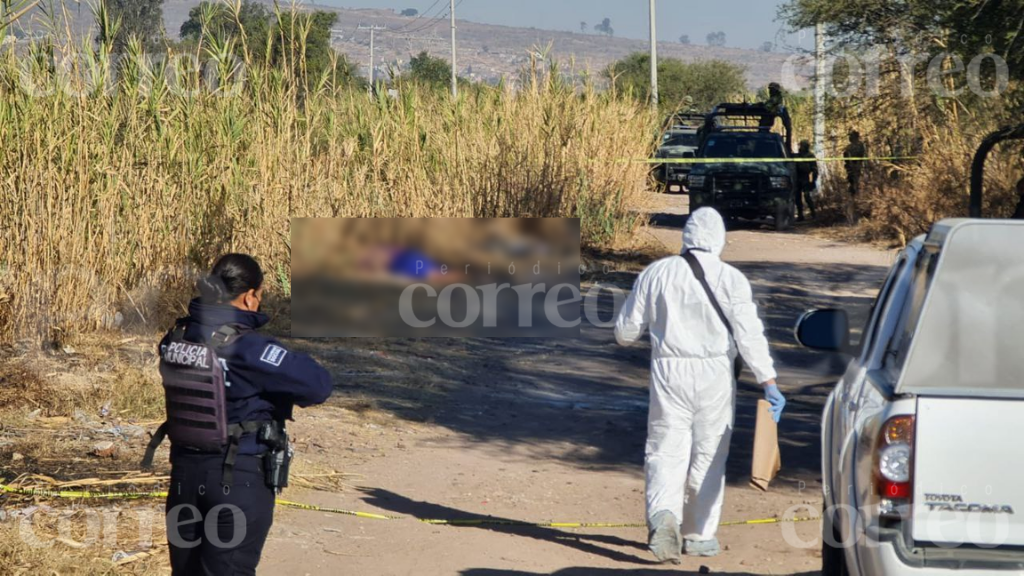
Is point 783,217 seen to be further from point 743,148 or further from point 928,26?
point 928,26

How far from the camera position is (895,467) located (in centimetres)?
355

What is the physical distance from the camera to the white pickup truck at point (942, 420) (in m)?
3.49

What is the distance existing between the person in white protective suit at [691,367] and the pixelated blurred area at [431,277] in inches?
228

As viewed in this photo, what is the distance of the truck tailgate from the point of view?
11.4ft

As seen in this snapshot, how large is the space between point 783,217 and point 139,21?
12247 millimetres

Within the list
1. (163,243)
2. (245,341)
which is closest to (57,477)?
(245,341)

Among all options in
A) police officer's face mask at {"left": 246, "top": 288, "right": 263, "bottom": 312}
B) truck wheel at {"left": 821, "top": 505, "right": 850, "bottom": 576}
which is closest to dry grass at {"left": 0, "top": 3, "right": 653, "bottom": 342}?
police officer's face mask at {"left": 246, "top": 288, "right": 263, "bottom": 312}

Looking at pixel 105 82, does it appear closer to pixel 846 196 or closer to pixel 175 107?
pixel 175 107

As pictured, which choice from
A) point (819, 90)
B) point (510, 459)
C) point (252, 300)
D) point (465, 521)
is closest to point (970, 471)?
point (252, 300)

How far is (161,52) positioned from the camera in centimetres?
1325

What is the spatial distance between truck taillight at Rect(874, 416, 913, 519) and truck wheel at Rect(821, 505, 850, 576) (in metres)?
1.32

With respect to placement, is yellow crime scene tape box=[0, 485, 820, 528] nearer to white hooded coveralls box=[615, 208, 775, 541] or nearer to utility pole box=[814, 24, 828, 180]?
white hooded coveralls box=[615, 208, 775, 541]

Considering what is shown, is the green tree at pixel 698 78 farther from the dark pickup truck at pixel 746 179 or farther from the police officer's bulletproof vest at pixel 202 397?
the police officer's bulletproof vest at pixel 202 397

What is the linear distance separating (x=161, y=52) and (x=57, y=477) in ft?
23.3
